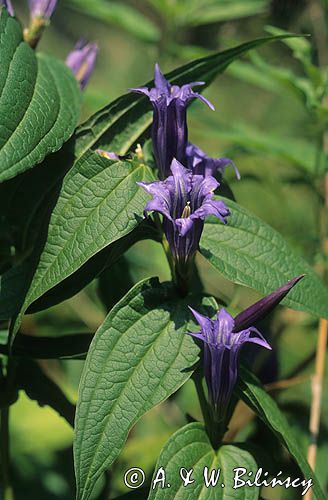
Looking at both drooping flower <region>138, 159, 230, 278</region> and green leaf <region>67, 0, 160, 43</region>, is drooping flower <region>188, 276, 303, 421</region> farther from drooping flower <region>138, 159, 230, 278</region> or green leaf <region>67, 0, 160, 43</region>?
green leaf <region>67, 0, 160, 43</region>

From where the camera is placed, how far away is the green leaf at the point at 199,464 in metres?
0.53

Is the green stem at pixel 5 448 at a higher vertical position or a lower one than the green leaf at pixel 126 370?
lower

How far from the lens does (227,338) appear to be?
0.54m

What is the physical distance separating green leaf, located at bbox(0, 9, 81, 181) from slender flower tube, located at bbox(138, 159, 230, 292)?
84mm

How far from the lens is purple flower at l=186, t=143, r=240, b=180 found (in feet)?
2.01

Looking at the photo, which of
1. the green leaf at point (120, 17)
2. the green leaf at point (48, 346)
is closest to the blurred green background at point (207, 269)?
the green leaf at point (120, 17)

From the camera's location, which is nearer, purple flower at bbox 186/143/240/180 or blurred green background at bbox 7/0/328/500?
purple flower at bbox 186/143/240/180

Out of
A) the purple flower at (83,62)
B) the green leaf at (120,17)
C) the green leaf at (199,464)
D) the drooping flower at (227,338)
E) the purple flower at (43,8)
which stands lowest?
the green leaf at (199,464)

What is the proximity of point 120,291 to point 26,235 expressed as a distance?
0.13m

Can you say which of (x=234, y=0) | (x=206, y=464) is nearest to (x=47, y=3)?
(x=206, y=464)

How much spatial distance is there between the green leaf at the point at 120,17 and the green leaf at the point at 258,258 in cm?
72

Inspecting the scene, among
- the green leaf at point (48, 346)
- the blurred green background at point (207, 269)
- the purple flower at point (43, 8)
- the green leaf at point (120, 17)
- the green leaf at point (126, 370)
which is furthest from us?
the green leaf at point (120, 17)

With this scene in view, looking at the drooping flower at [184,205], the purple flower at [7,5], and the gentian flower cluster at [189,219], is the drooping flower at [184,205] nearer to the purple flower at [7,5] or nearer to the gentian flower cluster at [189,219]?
the gentian flower cluster at [189,219]

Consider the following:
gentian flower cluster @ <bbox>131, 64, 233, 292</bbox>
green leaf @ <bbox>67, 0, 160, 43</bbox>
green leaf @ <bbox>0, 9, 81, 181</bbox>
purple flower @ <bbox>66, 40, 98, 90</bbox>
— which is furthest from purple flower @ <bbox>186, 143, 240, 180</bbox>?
green leaf @ <bbox>67, 0, 160, 43</bbox>
